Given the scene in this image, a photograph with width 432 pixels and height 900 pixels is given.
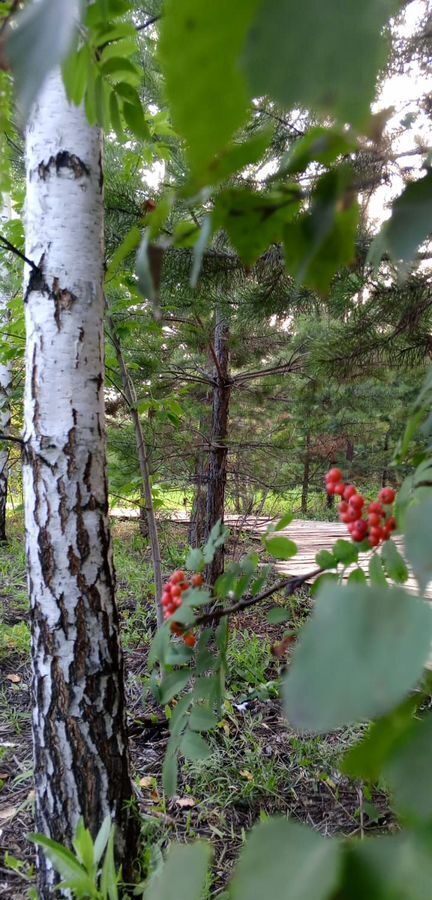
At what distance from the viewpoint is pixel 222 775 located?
78.7 inches

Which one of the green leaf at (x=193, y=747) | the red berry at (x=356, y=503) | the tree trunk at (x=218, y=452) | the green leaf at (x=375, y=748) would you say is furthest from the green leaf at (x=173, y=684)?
the tree trunk at (x=218, y=452)

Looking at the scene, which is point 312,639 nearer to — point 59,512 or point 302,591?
point 59,512

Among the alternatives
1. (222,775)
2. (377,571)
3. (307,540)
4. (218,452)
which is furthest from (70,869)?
(307,540)

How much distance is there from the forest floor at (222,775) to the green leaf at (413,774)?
107cm

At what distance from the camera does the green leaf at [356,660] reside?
0.50ft

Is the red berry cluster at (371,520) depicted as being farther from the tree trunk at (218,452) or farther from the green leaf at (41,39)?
the tree trunk at (218,452)

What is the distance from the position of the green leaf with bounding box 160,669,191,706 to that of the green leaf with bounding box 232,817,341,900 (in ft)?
1.39

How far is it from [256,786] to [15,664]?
60.9 inches

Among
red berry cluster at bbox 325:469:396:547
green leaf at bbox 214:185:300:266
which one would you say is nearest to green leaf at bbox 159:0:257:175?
green leaf at bbox 214:185:300:266

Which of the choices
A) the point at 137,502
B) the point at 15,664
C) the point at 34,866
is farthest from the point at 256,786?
the point at 15,664

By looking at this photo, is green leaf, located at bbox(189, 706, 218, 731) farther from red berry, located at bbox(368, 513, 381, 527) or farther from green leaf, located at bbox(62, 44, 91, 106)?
green leaf, located at bbox(62, 44, 91, 106)

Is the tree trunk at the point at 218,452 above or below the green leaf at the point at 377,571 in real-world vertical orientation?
above

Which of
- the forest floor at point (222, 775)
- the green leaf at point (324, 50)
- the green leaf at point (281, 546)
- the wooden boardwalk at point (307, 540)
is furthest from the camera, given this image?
the wooden boardwalk at point (307, 540)

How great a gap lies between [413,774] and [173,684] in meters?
0.48
